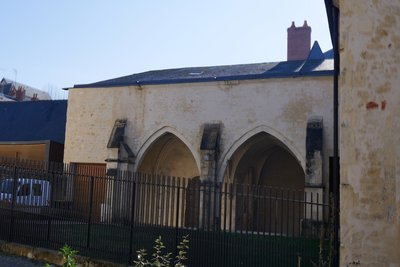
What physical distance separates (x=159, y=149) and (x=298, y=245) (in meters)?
12.2

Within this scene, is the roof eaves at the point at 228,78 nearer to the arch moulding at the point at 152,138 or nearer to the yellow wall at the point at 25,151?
the arch moulding at the point at 152,138

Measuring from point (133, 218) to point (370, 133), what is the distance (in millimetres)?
5290

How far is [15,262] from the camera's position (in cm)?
953

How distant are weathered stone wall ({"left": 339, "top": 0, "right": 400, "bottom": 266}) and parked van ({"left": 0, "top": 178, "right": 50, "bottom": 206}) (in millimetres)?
6933

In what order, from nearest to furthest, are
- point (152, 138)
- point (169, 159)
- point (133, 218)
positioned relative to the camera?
point (133, 218)
point (152, 138)
point (169, 159)

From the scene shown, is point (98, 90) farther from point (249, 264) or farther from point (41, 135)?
point (249, 264)

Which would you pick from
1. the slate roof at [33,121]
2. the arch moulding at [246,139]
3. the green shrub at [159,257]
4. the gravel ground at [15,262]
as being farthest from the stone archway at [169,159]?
the green shrub at [159,257]

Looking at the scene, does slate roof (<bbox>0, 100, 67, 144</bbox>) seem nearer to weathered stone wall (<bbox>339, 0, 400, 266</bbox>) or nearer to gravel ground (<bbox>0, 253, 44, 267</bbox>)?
gravel ground (<bbox>0, 253, 44, 267</bbox>)

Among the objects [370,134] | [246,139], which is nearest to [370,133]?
[370,134]

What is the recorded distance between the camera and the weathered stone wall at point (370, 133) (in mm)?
5430

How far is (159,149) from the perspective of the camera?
20.5 metres

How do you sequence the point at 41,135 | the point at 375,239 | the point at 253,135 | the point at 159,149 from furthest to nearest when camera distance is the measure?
the point at 41,135 < the point at 159,149 < the point at 253,135 < the point at 375,239

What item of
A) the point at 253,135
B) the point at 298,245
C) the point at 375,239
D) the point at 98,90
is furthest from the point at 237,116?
the point at 375,239

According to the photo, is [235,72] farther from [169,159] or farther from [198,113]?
[169,159]
